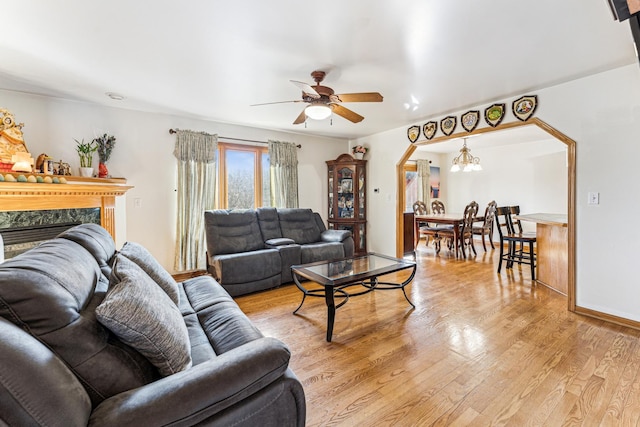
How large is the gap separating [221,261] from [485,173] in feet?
21.6

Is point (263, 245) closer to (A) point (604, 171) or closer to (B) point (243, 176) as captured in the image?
(B) point (243, 176)

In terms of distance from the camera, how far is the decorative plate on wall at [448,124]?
13.0 feet

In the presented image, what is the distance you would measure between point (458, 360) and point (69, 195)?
4005 mm

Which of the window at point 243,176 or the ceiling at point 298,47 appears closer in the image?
the ceiling at point 298,47

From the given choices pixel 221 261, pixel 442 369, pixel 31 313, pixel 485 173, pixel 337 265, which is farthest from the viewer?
pixel 485 173

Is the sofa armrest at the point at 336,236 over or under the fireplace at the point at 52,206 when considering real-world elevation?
under

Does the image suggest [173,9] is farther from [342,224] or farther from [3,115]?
[342,224]

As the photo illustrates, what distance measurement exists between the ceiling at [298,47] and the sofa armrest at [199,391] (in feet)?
6.27

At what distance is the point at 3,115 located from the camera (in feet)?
9.38

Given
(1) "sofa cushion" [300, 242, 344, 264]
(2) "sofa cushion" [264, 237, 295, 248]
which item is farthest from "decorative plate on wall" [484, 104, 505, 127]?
(2) "sofa cushion" [264, 237, 295, 248]

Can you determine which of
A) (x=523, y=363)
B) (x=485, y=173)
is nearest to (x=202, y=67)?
(x=523, y=363)

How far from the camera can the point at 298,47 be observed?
7.38 feet

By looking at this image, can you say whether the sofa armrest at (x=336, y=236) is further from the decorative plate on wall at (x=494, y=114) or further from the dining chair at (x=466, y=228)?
the decorative plate on wall at (x=494, y=114)

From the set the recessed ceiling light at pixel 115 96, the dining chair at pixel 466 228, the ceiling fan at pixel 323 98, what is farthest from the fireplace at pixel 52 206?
the dining chair at pixel 466 228
